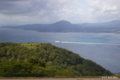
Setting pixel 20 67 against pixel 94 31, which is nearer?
pixel 20 67

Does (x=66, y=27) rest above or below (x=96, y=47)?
above

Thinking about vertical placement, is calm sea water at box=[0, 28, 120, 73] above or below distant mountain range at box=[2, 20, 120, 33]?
below

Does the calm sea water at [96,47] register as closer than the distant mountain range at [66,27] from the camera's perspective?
Yes

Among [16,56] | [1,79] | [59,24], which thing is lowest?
[16,56]

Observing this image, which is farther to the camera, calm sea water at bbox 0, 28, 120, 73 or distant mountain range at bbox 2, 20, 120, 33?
distant mountain range at bbox 2, 20, 120, 33

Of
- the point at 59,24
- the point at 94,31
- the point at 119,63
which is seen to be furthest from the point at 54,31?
the point at 119,63

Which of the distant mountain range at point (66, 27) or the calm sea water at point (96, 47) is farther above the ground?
the distant mountain range at point (66, 27)

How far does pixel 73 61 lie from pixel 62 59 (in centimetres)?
251

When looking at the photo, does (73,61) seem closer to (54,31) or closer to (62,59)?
(62,59)

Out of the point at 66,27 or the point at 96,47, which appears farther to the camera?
the point at 66,27

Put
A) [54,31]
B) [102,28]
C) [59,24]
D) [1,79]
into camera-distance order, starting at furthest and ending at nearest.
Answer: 1. [59,24]
2. [54,31]
3. [102,28]
4. [1,79]

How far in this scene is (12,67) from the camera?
677 cm

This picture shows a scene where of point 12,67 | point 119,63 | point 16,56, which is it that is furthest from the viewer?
point 119,63

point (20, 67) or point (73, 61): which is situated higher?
point (20, 67)
